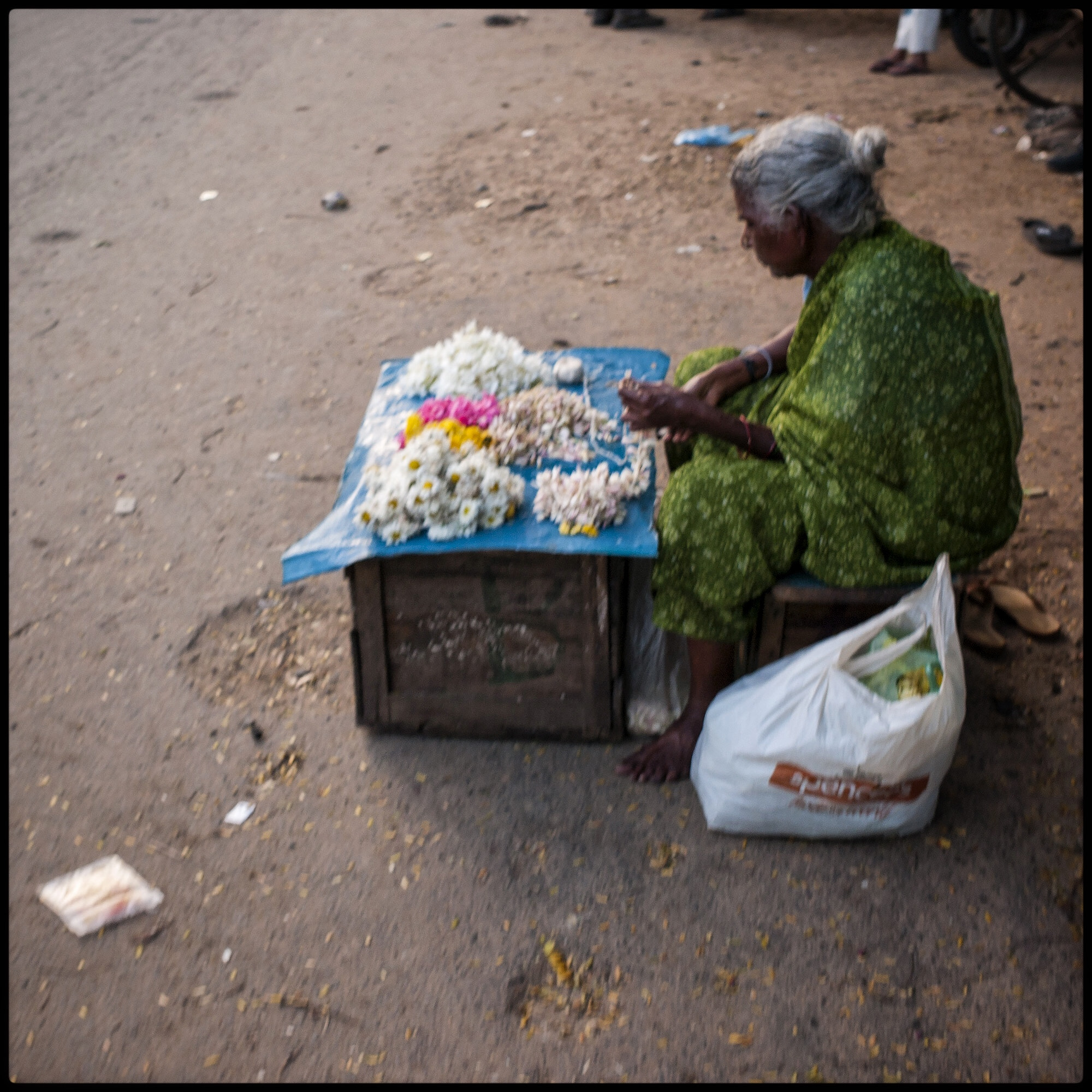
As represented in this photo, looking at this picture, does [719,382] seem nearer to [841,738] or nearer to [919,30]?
[841,738]

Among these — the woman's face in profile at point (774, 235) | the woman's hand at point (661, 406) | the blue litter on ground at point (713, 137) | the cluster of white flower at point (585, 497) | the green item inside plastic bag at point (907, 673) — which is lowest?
the blue litter on ground at point (713, 137)

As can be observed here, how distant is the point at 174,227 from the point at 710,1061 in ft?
17.0

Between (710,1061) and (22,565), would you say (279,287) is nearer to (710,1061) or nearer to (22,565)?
(22,565)

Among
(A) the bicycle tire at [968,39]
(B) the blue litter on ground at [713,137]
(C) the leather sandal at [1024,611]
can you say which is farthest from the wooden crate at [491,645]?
(A) the bicycle tire at [968,39]

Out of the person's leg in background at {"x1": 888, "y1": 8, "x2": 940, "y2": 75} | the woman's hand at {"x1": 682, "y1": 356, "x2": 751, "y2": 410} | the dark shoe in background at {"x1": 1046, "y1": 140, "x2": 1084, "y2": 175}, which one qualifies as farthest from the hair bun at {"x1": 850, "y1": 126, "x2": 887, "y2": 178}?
the person's leg in background at {"x1": 888, "y1": 8, "x2": 940, "y2": 75}

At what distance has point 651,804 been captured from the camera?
89.4 inches

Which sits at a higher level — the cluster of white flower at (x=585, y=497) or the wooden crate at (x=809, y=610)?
the cluster of white flower at (x=585, y=497)

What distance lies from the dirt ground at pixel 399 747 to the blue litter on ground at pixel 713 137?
126 millimetres

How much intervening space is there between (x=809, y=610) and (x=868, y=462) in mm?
374

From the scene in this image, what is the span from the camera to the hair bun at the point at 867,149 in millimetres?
2010

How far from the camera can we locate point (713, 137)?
20.0 feet

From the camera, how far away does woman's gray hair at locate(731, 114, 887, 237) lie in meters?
2.00

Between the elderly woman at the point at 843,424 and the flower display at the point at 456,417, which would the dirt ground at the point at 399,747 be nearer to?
the elderly woman at the point at 843,424

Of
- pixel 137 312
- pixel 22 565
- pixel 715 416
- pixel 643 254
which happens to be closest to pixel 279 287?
pixel 137 312
